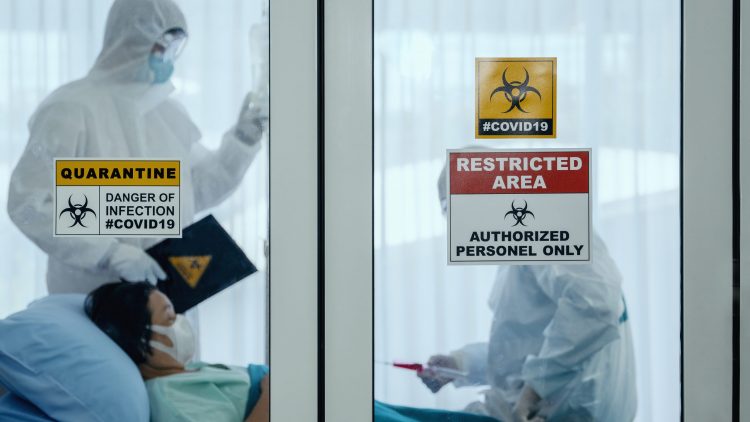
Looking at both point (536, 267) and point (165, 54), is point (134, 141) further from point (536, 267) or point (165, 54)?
point (536, 267)

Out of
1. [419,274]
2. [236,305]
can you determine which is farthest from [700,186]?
[236,305]

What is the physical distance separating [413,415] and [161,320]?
25.2 inches

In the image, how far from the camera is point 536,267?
64.7 inches

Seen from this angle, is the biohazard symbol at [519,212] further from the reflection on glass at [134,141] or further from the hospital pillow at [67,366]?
the hospital pillow at [67,366]

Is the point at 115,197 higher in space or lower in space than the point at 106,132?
lower

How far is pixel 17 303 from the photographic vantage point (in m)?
1.62

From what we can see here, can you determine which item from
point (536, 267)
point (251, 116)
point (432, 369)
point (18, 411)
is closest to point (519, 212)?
point (536, 267)

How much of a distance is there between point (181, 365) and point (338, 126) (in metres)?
0.67

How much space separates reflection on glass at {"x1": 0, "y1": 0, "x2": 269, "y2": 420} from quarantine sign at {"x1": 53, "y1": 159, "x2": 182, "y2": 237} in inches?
0.6

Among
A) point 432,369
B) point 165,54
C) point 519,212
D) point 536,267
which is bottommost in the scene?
point 432,369

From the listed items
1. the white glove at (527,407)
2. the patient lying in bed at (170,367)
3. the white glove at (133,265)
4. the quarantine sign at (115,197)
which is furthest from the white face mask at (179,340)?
the white glove at (527,407)

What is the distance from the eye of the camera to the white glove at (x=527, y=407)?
1.66 metres

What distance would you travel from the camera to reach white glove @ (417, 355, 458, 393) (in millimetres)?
1658

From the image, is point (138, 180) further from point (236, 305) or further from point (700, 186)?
point (700, 186)
